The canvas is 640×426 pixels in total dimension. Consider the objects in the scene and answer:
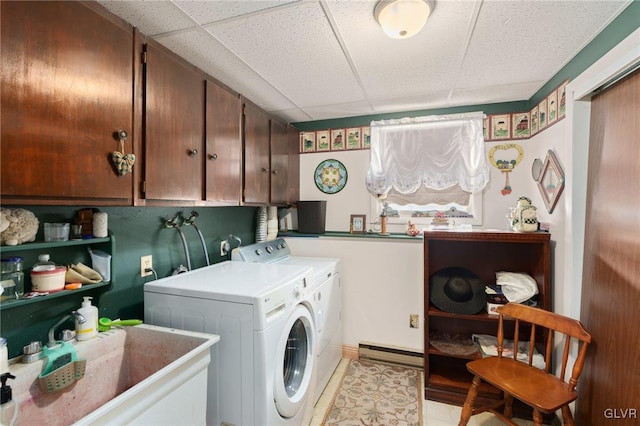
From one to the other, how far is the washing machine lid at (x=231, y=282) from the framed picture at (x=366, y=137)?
149 cm

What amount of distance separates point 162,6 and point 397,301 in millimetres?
2498

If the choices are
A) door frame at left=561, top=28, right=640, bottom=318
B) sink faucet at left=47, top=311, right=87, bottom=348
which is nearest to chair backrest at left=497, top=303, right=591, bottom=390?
door frame at left=561, top=28, right=640, bottom=318

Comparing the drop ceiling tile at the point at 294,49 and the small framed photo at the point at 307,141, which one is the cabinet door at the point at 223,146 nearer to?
the drop ceiling tile at the point at 294,49

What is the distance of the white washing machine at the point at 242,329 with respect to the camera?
1.37 metres

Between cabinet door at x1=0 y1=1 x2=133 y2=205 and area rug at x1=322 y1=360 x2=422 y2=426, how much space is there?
1.87m

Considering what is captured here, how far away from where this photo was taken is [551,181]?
6.40 ft

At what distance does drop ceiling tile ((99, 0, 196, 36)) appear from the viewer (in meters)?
1.24

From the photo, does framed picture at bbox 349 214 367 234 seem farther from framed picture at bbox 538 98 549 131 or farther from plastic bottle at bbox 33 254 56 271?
plastic bottle at bbox 33 254 56 271

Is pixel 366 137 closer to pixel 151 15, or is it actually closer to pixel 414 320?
pixel 414 320

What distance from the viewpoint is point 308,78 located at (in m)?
1.99

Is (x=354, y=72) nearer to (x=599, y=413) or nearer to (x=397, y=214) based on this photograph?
(x=397, y=214)

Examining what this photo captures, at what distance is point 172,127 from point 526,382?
7.61ft

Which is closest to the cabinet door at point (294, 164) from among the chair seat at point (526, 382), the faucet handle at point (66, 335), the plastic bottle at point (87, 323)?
the plastic bottle at point (87, 323)

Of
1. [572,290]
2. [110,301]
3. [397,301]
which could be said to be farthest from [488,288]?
[110,301]
